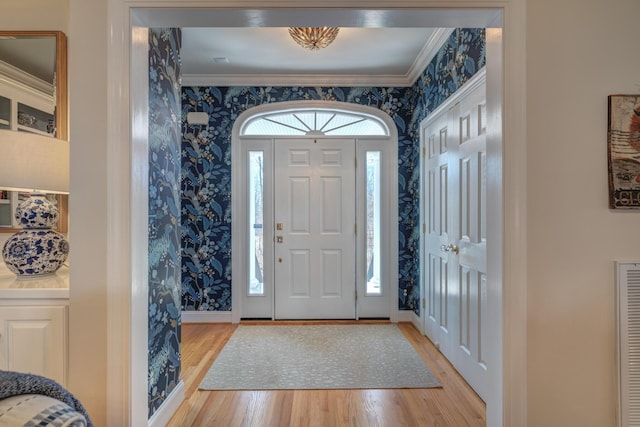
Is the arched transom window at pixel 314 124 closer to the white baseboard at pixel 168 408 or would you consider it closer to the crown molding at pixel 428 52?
the crown molding at pixel 428 52

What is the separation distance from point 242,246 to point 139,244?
2442 millimetres

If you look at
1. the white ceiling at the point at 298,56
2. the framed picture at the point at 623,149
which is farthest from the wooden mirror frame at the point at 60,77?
the framed picture at the point at 623,149

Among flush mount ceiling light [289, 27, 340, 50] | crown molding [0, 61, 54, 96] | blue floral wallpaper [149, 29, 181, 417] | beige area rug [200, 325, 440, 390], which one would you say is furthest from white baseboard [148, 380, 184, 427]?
flush mount ceiling light [289, 27, 340, 50]

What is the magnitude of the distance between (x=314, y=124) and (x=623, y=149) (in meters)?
2.97

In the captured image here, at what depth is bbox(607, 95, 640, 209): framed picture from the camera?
1.33 metres

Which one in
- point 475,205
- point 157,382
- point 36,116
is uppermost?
point 36,116

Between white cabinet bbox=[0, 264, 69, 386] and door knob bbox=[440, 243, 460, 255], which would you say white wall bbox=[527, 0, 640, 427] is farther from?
white cabinet bbox=[0, 264, 69, 386]

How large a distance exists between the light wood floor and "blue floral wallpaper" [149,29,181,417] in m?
0.27

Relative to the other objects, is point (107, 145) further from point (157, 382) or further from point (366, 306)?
point (366, 306)

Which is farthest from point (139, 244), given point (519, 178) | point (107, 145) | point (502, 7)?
point (502, 7)

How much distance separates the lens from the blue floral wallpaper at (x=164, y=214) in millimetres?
1787

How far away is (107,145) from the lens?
4.28 feet

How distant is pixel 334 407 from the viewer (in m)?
2.11

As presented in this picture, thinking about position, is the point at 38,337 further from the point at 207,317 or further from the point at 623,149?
the point at 207,317
